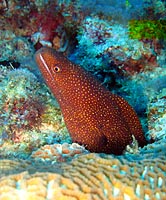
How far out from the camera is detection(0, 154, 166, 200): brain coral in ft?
6.70

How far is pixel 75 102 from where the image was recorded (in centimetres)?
349

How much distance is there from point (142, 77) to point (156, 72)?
479mm

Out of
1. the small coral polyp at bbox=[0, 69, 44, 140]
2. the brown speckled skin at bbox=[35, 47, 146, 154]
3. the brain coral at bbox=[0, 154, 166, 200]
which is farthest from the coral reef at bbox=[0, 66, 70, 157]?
the brain coral at bbox=[0, 154, 166, 200]

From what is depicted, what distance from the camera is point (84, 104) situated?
3.51 metres

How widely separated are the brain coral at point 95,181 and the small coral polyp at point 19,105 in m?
1.48

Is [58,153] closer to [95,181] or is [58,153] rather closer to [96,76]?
[95,181]

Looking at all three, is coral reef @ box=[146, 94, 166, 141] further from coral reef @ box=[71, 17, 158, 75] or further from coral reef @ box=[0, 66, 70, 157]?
coral reef @ box=[71, 17, 158, 75]

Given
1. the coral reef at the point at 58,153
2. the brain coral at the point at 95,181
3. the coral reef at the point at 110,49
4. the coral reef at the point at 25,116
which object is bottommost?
the brain coral at the point at 95,181

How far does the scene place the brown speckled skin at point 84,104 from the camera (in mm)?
3469

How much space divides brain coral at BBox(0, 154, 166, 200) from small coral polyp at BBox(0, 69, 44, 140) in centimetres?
148

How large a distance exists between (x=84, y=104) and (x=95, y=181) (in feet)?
4.78

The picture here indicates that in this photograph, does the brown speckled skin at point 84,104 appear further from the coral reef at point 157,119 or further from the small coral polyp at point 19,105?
the coral reef at point 157,119

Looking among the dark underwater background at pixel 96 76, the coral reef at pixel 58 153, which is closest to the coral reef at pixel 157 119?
the dark underwater background at pixel 96 76

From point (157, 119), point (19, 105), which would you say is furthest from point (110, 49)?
point (19, 105)
